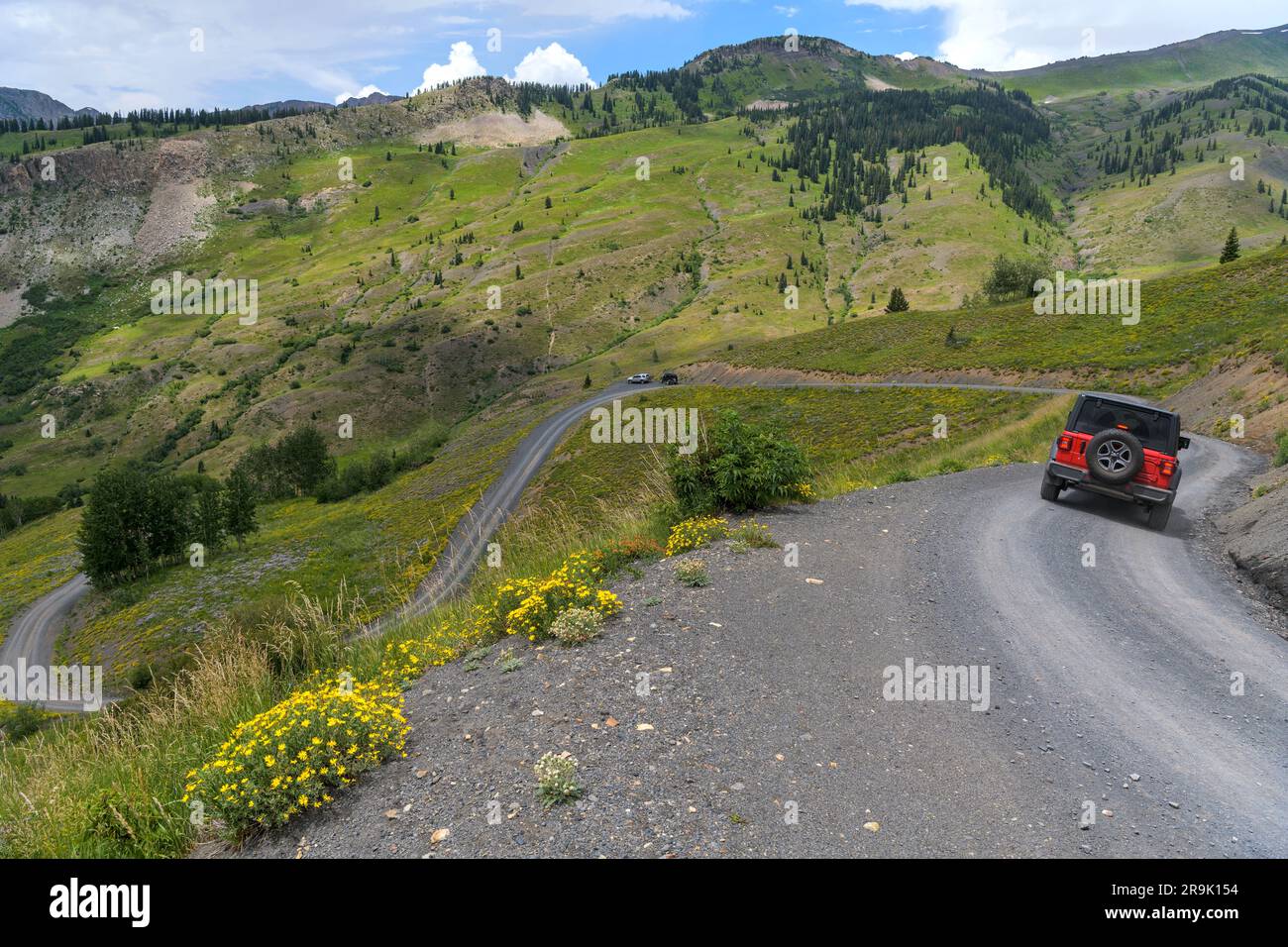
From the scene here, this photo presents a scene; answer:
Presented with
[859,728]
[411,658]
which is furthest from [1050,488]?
[411,658]

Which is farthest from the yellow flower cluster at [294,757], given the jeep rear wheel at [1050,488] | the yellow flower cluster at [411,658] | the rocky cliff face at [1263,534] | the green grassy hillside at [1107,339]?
the green grassy hillside at [1107,339]

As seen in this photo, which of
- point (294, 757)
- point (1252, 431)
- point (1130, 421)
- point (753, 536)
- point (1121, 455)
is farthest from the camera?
point (1252, 431)

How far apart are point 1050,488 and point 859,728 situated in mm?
12071

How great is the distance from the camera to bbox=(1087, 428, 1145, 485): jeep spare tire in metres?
13.2

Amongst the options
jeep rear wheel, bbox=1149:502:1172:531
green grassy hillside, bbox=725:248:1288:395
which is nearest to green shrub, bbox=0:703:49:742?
jeep rear wheel, bbox=1149:502:1172:531

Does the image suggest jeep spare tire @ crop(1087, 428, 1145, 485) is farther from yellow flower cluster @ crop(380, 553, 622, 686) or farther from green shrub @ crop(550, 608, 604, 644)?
green shrub @ crop(550, 608, 604, 644)

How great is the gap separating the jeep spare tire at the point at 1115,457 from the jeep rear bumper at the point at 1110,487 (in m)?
0.15

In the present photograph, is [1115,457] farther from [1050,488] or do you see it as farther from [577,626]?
[577,626]

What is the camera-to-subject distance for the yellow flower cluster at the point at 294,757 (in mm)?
Result: 4910

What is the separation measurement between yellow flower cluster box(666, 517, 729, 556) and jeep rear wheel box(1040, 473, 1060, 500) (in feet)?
28.7

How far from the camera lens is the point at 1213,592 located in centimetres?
980

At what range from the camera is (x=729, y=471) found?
12328 millimetres

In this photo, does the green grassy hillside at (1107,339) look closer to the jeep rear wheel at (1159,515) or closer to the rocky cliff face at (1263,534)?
the rocky cliff face at (1263,534)
